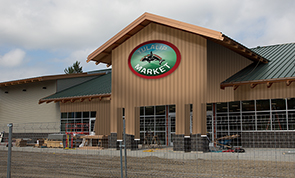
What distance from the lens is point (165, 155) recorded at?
55.0 feet

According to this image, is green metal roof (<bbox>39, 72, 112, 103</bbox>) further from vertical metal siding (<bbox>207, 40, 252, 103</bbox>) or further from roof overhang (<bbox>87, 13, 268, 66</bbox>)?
vertical metal siding (<bbox>207, 40, 252, 103</bbox>)

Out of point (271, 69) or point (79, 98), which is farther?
point (79, 98)

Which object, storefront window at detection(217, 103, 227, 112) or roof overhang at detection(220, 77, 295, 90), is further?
storefront window at detection(217, 103, 227, 112)

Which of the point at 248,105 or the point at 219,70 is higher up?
the point at 219,70

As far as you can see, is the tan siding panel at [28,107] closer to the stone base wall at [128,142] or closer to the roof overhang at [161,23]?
the stone base wall at [128,142]

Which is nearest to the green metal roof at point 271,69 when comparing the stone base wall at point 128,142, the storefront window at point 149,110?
the stone base wall at point 128,142

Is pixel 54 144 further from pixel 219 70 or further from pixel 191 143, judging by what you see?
pixel 219 70

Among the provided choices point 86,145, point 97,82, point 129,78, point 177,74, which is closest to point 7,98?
point 97,82

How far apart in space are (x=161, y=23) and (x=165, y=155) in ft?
23.3

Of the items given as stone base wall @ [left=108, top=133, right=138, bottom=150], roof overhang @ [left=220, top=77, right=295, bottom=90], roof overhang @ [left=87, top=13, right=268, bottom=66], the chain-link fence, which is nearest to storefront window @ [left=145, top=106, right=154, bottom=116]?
the chain-link fence

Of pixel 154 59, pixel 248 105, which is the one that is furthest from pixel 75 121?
pixel 248 105

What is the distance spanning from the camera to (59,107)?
28.2 m

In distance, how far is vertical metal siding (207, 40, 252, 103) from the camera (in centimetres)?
1800

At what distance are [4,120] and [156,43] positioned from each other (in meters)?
20.6
